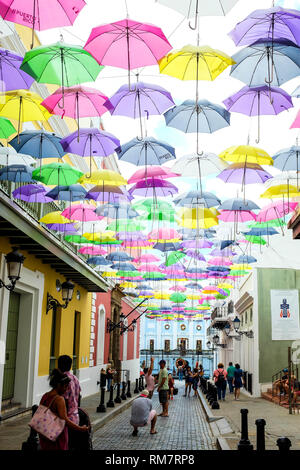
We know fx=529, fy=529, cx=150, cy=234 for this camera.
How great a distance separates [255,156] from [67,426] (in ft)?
23.3

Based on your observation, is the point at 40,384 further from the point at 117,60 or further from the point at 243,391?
the point at 243,391

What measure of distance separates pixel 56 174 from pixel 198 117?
3.50m

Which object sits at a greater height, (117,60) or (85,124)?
(85,124)

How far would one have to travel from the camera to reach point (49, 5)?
7.02 meters

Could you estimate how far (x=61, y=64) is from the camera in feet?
27.5

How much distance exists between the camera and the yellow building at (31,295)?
12.7m

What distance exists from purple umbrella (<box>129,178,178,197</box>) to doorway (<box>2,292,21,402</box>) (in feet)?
15.8

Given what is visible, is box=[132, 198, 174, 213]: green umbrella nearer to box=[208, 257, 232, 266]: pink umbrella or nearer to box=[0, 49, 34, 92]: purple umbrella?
box=[0, 49, 34, 92]: purple umbrella

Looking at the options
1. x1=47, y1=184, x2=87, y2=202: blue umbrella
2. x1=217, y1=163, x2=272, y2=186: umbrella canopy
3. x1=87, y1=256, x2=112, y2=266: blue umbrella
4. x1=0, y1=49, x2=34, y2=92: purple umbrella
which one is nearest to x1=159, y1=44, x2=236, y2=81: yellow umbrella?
x1=0, y1=49, x2=34, y2=92: purple umbrella

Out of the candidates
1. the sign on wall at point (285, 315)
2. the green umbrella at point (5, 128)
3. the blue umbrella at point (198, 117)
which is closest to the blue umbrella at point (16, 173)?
the green umbrella at point (5, 128)

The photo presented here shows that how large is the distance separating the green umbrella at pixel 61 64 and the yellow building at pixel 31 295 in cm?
289

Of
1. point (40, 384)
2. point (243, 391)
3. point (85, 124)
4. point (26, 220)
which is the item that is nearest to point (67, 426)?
point (26, 220)

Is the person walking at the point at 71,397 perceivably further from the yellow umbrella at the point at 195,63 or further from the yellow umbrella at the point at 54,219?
the yellow umbrella at the point at 54,219

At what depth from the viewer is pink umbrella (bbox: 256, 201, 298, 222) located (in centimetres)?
1399
